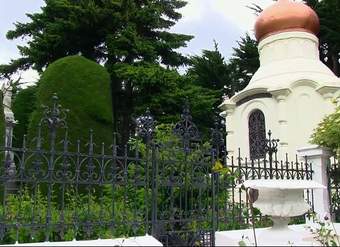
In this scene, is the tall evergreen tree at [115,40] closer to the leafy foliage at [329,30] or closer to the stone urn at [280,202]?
the leafy foliage at [329,30]

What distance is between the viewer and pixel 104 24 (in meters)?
16.2

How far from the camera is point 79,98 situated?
10.9m

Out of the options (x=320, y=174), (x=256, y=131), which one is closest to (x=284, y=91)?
(x=256, y=131)

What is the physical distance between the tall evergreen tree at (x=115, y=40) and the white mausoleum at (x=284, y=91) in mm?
3270

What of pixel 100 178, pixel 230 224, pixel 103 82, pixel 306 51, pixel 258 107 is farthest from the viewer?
pixel 306 51

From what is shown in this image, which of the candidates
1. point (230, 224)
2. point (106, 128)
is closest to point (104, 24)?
point (106, 128)

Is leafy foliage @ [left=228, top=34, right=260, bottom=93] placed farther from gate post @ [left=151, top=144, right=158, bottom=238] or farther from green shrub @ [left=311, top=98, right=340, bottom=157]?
gate post @ [left=151, top=144, right=158, bottom=238]

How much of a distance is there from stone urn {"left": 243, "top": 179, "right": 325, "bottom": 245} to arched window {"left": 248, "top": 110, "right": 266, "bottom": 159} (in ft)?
30.6

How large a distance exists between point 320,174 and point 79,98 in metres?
6.46

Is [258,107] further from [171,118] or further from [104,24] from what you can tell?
[104,24]

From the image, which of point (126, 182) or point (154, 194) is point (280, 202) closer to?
point (154, 194)

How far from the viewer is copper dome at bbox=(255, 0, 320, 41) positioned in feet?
51.0

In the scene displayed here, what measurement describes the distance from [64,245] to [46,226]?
314mm

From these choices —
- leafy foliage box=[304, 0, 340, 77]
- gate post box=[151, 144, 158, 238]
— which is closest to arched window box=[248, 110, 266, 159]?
leafy foliage box=[304, 0, 340, 77]
